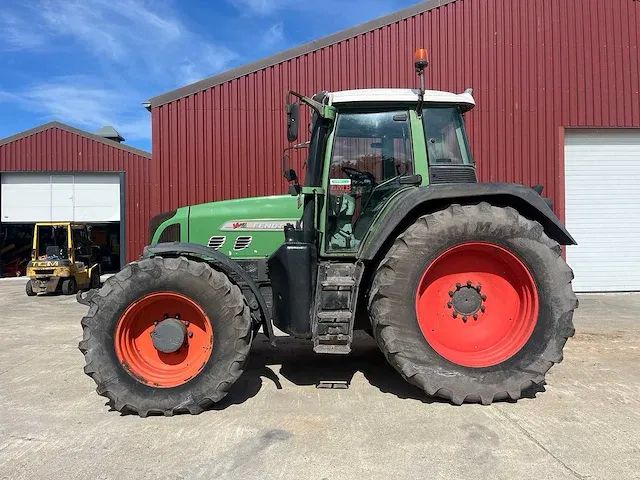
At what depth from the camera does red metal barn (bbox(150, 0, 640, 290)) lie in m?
10.1

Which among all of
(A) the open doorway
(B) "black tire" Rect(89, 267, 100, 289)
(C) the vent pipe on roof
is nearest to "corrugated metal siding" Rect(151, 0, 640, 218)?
(B) "black tire" Rect(89, 267, 100, 289)

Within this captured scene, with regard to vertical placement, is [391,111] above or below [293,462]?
above

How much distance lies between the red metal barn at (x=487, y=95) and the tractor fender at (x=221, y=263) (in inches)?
268

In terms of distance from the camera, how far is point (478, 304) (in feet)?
12.7

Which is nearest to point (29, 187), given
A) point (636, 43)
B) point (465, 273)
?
point (465, 273)

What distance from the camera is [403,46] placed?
10109 millimetres

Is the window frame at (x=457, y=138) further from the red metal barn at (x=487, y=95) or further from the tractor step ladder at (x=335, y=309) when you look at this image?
the red metal barn at (x=487, y=95)

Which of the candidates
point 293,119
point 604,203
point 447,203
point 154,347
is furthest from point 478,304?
point 604,203

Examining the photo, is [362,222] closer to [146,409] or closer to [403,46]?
[146,409]

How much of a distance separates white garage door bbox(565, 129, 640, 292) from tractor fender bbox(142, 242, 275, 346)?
Result: 9.08 metres

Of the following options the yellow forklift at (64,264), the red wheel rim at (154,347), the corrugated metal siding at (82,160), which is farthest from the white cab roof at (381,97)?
the corrugated metal siding at (82,160)

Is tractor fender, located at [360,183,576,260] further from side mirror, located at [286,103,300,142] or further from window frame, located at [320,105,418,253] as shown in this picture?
side mirror, located at [286,103,300,142]

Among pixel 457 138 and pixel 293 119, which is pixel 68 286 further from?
pixel 457 138

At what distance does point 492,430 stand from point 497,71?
9.06 meters
